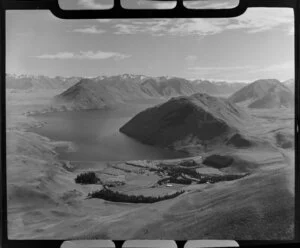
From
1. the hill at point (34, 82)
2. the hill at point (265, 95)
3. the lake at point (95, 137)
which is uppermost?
the hill at point (34, 82)

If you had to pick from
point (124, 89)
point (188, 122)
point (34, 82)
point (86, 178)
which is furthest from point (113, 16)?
point (86, 178)

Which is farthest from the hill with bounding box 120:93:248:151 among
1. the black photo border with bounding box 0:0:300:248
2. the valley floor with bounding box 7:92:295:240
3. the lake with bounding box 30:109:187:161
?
the black photo border with bounding box 0:0:300:248

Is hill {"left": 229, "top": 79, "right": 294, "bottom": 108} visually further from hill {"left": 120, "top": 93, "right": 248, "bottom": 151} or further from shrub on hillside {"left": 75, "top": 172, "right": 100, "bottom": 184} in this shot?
shrub on hillside {"left": 75, "top": 172, "right": 100, "bottom": 184}

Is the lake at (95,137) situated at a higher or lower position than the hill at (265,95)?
lower

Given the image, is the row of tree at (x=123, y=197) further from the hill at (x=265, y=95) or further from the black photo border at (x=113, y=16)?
the hill at (x=265, y=95)

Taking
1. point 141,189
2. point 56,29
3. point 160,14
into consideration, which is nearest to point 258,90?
point 160,14

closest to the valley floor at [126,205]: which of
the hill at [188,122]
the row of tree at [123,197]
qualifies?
the row of tree at [123,197]
